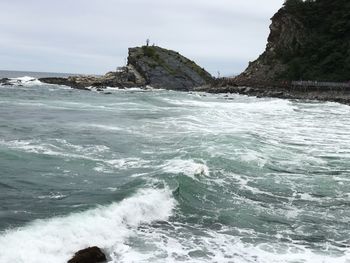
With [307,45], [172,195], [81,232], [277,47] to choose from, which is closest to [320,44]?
[307,45]

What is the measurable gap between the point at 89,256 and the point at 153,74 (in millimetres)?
79365

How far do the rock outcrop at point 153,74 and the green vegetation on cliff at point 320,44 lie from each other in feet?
59.7

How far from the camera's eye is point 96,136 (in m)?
22.9

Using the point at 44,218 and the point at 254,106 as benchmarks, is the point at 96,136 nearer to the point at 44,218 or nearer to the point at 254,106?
the point at 44,218

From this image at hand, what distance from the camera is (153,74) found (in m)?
87.2

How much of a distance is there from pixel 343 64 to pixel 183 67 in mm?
Result: 31875

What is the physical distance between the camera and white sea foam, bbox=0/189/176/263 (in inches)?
355

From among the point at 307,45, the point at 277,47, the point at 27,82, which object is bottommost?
the point at 27,82

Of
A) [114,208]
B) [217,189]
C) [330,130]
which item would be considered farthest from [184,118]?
[114,208]

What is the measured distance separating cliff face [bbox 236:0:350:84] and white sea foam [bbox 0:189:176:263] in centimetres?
6233

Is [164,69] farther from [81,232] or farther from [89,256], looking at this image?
[89,256]

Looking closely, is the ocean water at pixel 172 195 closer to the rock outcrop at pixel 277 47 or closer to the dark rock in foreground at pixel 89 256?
the dark rock in foreground at pixel 89 256

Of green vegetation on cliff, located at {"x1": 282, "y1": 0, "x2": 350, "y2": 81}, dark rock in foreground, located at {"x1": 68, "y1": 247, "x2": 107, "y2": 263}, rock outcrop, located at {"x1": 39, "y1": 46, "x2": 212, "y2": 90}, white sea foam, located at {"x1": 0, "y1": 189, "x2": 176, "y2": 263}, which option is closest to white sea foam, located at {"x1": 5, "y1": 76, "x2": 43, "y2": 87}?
rock outcrop, located at {"x1": 39, "y1": 46, "x2": 212, "y2": 90}

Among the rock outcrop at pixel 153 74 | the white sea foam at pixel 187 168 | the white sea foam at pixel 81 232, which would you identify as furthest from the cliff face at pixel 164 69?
the white sea foam at pixel 81 232
